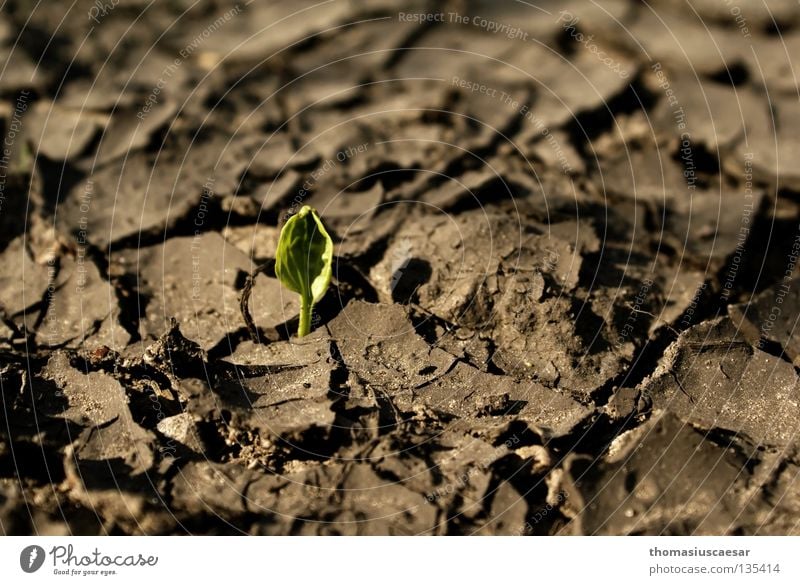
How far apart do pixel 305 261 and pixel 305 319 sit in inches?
5.4

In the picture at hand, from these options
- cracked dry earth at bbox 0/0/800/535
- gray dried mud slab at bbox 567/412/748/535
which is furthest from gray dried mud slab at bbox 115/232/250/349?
gray dried mud slab at bbox 567/412/748/535

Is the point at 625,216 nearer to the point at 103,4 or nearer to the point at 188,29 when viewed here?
the point at 188,29

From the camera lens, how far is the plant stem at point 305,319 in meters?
2.11

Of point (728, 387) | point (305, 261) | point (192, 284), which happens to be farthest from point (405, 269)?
point (728, 387)

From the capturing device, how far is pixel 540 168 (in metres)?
2.59

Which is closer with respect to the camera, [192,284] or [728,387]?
[728,387]

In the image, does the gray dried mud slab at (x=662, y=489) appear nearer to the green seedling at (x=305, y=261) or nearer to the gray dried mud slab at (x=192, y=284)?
the green seedling at (x=305, y=261)

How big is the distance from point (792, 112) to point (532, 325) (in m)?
1.11

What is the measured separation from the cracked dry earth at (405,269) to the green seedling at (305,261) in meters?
0.08

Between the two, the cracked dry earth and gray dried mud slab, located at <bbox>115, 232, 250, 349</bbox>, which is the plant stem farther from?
gray dried mud slab, located at <bbox>115, 232, 250, 349</bbox>

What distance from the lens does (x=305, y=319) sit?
2119 millimetres

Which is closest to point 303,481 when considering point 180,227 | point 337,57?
point 180,227

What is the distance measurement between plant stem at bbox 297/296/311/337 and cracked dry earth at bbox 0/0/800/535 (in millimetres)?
32

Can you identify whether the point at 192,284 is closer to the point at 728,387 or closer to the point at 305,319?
the point at 305,319
